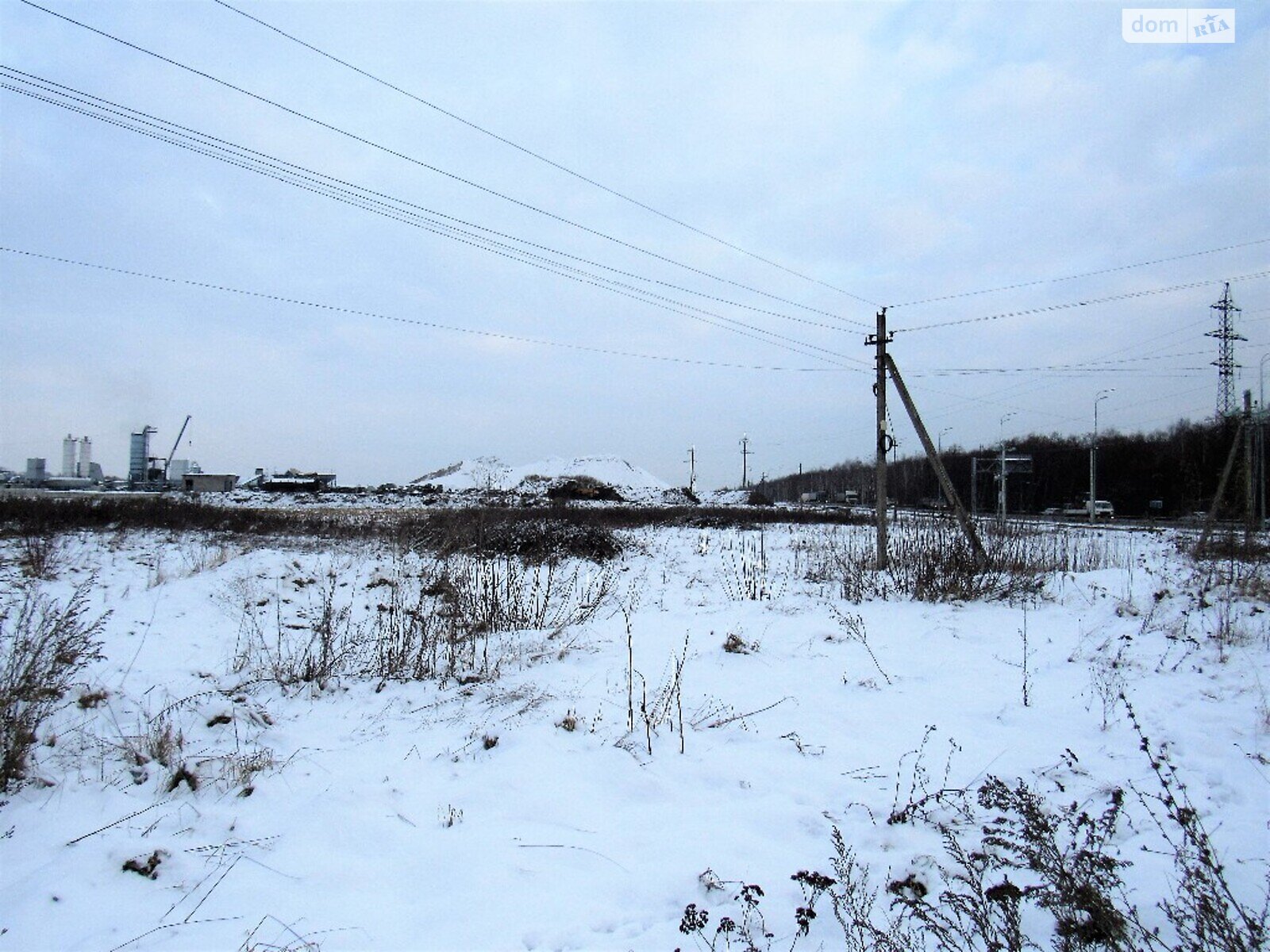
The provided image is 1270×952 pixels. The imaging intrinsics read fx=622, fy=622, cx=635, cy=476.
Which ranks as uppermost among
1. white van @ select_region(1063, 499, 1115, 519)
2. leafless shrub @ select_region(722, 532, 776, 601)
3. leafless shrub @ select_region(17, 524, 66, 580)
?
white van @ select_region(1063, 499, 1115, 519)

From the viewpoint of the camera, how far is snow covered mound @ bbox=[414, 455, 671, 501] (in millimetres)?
48625

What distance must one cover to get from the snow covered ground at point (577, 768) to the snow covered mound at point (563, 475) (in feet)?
126

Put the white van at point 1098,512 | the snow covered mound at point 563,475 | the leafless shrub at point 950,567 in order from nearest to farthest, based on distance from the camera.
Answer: the leafless shrub at point 950,567 → the white van at point 1098,512 → the snow covered mound at point 563,475

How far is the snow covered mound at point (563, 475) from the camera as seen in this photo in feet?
160

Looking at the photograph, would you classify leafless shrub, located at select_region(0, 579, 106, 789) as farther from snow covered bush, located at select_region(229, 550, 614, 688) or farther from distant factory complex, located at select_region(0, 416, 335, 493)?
distant factory complex, located at select_region(0, 416, 335, 493)

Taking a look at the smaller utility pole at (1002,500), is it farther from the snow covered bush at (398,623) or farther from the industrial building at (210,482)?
the industrial building at (210,482)

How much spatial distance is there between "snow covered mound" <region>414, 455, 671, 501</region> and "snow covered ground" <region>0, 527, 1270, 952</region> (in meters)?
38.4

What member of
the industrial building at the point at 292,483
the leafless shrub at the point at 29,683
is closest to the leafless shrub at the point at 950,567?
the leafless shrub at the point at 29,683

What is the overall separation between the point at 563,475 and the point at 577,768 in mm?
50043

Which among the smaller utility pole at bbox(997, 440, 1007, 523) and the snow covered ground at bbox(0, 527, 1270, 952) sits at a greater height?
→ the smaller utility pole at bbox(997, 440, 1007, 523)

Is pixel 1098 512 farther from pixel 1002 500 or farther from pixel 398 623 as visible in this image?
pixel 398 623

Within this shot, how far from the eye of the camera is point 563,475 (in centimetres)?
5391

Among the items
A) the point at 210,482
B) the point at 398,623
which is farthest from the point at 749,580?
the point at 210,482

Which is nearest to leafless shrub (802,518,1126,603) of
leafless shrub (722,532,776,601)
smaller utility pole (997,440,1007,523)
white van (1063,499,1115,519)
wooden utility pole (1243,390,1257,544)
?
smaller utility pole (997,440,1007,523)
